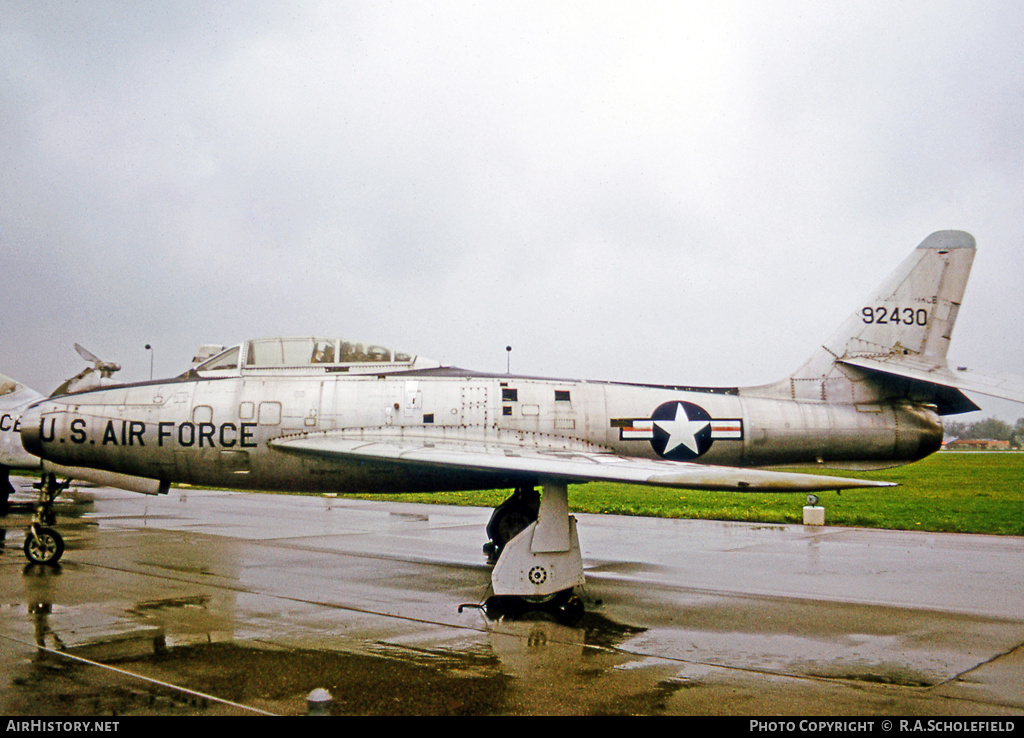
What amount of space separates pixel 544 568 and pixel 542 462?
1.20m

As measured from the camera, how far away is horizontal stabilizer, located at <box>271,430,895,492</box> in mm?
7371

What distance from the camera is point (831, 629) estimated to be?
8180mm

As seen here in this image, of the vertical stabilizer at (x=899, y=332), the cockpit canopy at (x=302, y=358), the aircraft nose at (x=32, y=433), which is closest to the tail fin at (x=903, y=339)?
the vertical stabilizer at (x=899, y=332)

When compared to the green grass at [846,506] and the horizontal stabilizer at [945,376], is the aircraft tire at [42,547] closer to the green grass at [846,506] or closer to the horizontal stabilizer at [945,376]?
the horizontal stabilizer at [945,376]

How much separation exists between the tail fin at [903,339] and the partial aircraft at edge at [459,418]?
0.03m

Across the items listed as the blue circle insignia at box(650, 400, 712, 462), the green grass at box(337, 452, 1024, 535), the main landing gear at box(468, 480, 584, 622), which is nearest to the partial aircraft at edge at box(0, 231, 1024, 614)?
the blue circle insignia at box(650, 400, 712, 462)

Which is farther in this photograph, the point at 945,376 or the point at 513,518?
the point at 513,518

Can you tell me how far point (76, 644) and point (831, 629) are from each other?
7451 millimetres

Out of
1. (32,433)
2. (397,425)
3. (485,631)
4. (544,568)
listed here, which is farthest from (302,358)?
(485,631)

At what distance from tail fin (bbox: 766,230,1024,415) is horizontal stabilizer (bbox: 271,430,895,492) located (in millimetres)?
3693

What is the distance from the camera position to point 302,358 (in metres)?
11.0

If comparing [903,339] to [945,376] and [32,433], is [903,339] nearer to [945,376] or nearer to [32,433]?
[945,376]

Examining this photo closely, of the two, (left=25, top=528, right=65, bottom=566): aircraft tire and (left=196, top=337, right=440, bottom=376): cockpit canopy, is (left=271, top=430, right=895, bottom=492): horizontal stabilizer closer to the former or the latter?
(left=196, top=337, right=440, bottom=376): cockpit canopy
